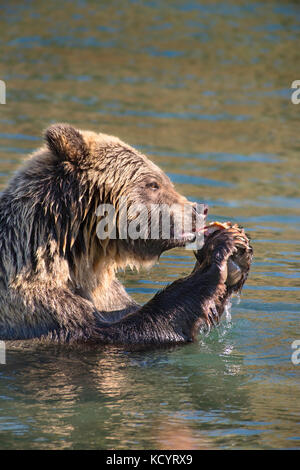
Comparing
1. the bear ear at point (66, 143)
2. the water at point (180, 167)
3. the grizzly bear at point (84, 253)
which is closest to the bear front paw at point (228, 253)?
the grizzly bear at point (84, 253)

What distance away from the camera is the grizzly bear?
6.66m

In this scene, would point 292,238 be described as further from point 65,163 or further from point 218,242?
point 65,163

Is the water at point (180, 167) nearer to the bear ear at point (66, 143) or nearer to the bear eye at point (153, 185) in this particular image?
the bear eye at point (153, 185)

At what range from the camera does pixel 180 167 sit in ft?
44.3

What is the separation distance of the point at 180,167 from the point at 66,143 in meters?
6.85

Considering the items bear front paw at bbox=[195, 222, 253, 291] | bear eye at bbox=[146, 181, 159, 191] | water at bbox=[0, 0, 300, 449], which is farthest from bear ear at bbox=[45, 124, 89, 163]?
water at bbox=[0, 0, 300, 449]

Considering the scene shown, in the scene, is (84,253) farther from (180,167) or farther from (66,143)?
(180,167)

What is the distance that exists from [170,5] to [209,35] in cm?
210

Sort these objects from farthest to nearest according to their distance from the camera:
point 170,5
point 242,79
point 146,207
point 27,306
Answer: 1. point 170,5
2. point 242,79
3. point 146,207
4. point 27,306

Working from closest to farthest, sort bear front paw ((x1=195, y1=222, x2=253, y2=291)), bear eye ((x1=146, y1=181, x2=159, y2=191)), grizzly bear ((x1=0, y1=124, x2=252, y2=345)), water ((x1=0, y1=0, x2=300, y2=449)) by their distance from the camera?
water ((x1=0, y1=0, x2=300, y2=449)), grizzly bear ((x1=0, y1=124, x2=252, y2=345)), bear front paw ((x1=195, y1=222, x2=253, y2=291)), bear eye ((x1=146, y1=181, x2=159, y2=191))

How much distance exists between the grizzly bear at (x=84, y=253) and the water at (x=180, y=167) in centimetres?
20

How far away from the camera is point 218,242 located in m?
7.13

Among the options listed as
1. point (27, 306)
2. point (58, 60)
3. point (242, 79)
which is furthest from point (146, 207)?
point (58, 60)

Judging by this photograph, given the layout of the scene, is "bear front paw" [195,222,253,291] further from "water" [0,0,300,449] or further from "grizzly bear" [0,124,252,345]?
"water" [0,0,300,449]
